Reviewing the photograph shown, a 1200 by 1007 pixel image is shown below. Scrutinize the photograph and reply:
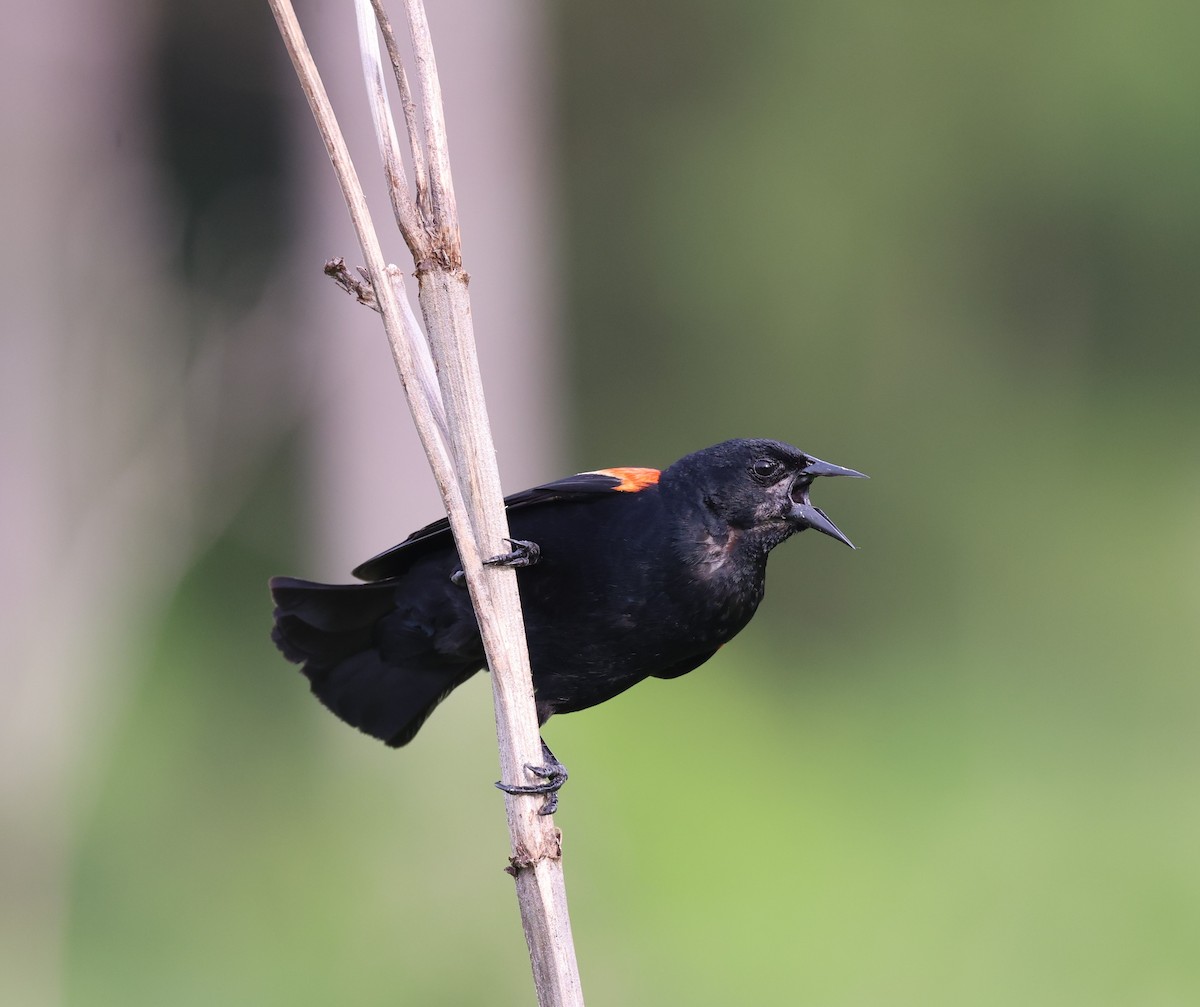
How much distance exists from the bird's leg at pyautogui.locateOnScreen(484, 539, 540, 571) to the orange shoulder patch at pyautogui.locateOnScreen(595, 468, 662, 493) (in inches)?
9.4

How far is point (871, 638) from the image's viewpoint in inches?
320

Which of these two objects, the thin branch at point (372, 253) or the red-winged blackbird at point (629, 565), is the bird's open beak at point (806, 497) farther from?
the thin branch at point (372, 253)

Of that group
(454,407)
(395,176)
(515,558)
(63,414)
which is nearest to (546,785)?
(515,558)

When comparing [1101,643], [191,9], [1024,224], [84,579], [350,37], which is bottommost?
[1101,643]

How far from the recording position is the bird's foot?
1645 millimetres

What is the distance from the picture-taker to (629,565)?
7.29ft

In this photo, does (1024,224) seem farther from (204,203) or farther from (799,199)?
(204,203)

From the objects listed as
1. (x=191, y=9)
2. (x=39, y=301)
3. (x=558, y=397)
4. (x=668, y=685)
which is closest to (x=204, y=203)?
(x=191, y=9)

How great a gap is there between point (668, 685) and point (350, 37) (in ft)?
11.8

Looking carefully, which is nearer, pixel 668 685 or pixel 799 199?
pixel 668 685

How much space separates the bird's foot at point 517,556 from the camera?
1645 millimetres

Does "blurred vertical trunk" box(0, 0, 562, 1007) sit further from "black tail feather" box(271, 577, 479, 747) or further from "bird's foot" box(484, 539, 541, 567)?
"bird's foot" box(484, 539, 541, 567)

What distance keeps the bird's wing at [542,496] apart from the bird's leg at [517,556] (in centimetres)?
16

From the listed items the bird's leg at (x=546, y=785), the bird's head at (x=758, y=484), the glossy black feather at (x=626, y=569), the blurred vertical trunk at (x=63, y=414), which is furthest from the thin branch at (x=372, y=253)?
the blurred vertical trunk at (x=63, y=414)
